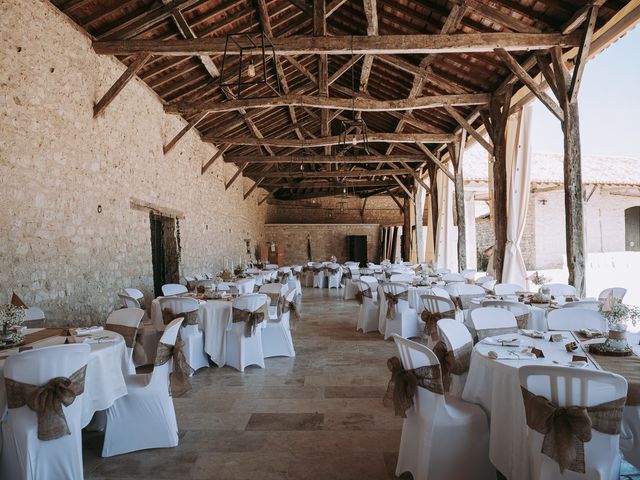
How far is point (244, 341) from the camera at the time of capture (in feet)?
16.9

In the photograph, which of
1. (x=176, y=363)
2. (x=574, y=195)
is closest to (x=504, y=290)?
(x=574, y=195)

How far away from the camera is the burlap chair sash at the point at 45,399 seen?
2342mm

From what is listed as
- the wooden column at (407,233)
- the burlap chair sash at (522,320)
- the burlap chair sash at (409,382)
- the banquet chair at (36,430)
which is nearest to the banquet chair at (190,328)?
the banquet chair at (36,430)

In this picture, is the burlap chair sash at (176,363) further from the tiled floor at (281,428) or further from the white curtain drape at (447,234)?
the white curtain drape at (447,234)

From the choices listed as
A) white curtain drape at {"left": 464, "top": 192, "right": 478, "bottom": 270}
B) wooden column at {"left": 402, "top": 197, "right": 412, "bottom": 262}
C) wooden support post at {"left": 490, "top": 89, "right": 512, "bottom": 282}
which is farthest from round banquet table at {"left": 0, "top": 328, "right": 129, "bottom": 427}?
wooden column at {"left": 402, "top": 197, "right": 412, "bottom": 262}

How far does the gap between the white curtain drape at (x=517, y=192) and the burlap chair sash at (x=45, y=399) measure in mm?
7348

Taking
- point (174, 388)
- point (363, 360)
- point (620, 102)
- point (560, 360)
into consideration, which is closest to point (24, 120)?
point (174, 388)

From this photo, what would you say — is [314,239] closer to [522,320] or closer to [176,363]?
[522,320]

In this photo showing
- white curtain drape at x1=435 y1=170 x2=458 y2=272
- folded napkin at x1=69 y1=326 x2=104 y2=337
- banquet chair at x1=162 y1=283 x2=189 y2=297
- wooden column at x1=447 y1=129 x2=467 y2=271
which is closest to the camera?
folded napkin at x1=69 y1=326 x2=104 y2=337

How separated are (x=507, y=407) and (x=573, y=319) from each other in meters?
1.80

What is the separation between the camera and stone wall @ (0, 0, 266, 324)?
4.67 meters

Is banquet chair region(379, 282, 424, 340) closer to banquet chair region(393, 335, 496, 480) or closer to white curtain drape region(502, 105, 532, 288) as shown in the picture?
white curtain drape region(502, 105, 532, 288)

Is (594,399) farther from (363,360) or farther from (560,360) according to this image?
(363,360)

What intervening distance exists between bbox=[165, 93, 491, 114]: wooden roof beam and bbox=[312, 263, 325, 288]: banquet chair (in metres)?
6.40
